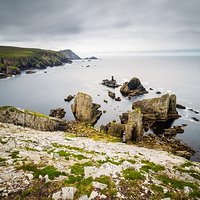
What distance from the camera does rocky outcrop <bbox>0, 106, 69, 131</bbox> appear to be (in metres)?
37.3

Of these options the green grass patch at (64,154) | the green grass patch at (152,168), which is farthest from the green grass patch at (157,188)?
the green grass patch at (64,154)

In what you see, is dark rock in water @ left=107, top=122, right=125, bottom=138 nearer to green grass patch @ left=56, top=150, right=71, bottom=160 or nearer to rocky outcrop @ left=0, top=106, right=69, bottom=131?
rocky outcrop @ left=0, top=106, right=69, bottom=131

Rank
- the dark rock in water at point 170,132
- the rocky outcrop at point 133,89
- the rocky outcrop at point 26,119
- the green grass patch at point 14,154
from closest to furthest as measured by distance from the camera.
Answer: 1. the green grass patch at point 14,154
2. the rocky outcrop at point 26,119
3. the dark rock in water at point 170,132
4. the rocky outcrop at point 133,89

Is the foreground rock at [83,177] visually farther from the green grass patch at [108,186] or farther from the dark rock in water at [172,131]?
the dark rock in water at [172,131]

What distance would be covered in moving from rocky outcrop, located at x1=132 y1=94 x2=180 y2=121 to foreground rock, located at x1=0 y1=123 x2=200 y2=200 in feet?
141

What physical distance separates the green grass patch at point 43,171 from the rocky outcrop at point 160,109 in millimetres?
49063

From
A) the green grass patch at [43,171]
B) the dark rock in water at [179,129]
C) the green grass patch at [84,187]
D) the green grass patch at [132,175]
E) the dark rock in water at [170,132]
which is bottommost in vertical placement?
the dark rock in water at [170,132]

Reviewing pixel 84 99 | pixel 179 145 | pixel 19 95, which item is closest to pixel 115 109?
pixel 84 99

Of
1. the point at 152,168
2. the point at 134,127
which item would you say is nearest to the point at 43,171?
the point at 152,168

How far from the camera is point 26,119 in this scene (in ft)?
129

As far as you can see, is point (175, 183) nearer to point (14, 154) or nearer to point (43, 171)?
point (43, 171)

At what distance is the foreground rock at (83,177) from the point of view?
467 inches

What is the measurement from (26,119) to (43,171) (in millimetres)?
27945

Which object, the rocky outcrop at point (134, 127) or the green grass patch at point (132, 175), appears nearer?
the green grass patch at point (132, 175)
